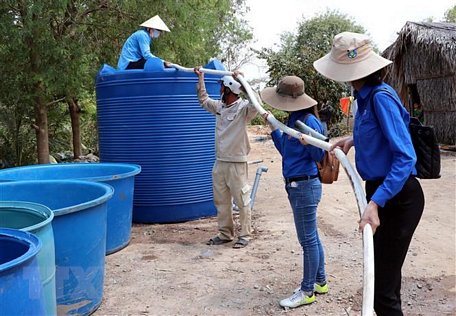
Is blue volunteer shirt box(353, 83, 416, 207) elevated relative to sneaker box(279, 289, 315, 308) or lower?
elevated

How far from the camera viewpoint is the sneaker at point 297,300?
2.92 metres

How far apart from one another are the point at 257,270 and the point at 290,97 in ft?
4.70

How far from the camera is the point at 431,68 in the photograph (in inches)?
427

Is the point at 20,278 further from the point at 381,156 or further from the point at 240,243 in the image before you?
the point at 240,243


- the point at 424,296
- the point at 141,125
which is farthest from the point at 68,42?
the point at 424,296

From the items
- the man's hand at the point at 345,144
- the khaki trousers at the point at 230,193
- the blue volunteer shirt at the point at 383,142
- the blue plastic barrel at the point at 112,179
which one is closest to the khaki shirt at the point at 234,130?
the khaki trousers at the point at 230,193

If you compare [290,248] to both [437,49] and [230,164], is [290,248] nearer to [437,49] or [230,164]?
[230,164]

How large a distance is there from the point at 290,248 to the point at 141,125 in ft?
6.52

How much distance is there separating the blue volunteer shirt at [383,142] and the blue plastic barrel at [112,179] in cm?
233

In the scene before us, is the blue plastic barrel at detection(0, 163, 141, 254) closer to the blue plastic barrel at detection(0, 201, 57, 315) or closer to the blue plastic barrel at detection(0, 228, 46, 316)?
the blue plastic barrel at detection(0, 201, 57, 315)

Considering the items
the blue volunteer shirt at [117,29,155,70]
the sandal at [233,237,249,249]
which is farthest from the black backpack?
the blue volunteer shirt at [117,29,155,70]

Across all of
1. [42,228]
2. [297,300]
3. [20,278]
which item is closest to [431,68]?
[297,300]

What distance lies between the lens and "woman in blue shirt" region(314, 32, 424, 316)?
1.88m

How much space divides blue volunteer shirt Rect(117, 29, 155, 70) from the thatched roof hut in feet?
25.0
